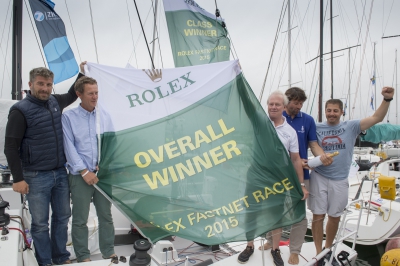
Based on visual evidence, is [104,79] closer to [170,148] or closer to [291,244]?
[170,148]

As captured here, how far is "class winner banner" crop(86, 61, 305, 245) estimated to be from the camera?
270cm

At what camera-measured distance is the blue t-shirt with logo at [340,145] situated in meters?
3.46

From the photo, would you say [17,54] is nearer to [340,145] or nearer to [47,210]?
[47,210]

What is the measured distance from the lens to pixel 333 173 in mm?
3445

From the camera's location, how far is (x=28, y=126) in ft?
9.21

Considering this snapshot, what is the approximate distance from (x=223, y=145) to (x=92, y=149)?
123cm

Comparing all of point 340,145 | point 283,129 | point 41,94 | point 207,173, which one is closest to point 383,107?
point 340,145

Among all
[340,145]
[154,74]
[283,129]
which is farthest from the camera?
[340,145]

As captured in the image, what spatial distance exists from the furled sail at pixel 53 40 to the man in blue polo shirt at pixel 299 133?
544 cm

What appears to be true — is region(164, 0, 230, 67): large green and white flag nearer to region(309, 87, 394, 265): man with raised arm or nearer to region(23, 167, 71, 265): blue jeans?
region(309, 87, 394, 265): man with raised arm

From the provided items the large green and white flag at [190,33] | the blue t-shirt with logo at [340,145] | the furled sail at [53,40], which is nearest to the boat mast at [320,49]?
the large green and white flag at [190,33]

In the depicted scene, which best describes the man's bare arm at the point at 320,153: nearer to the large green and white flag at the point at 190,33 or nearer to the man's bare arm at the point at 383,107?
the man's bare arm at the point at 383,107

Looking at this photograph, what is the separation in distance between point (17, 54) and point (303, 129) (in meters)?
6.47

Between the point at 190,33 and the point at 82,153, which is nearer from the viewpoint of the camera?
the point at 82,153
